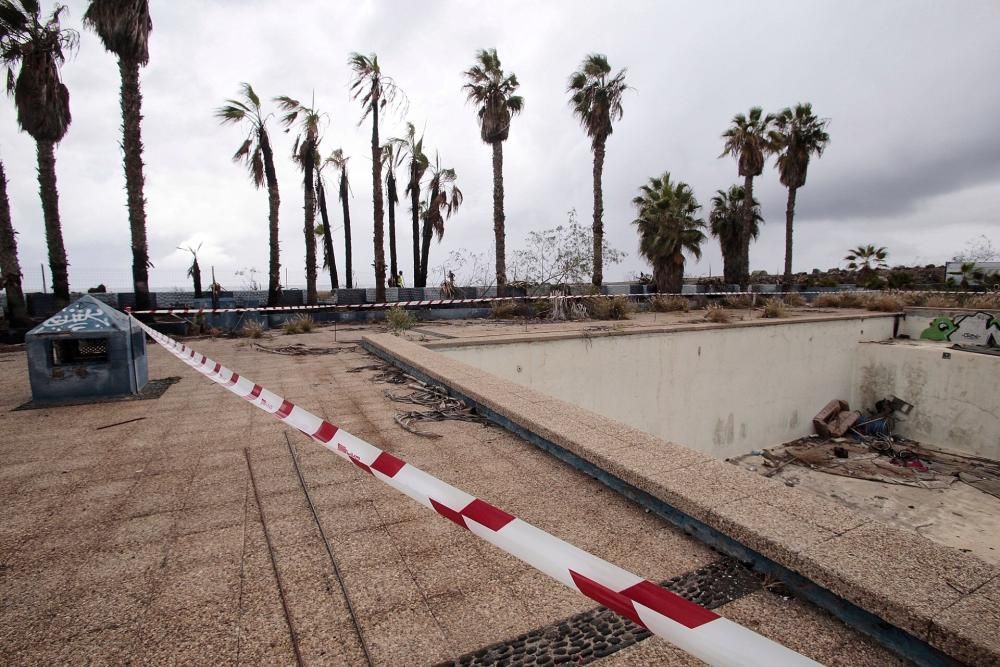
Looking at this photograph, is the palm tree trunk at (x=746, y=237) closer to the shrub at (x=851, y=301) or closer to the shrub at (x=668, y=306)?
the shrub at (x=851, y=301)

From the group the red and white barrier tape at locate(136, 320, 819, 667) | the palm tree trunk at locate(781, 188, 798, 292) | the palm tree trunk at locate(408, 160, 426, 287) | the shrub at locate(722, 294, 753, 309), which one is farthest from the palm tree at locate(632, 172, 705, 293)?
the red and white barrier tape at locate(136, 320, 819, 667)

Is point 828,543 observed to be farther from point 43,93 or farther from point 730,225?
point 730,225

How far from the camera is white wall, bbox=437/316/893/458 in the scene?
10.4 m

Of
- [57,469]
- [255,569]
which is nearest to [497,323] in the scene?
[57,469]

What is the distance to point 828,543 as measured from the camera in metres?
2.15

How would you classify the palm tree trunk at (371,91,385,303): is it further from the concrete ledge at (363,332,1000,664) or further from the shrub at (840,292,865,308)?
the shrub at (840,292,865,308)

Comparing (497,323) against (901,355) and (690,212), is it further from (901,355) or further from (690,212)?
(690,212)

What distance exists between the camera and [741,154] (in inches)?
1024

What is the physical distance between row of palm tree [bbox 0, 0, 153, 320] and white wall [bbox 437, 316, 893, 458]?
1052cm

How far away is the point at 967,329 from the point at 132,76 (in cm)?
2470

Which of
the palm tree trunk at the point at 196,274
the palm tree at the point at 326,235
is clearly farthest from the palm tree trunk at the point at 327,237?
the palm tree trunk at the point at 196,274

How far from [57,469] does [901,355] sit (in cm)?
1844

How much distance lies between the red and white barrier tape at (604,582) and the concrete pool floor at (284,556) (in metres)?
0.44

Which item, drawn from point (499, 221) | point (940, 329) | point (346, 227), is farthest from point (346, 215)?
point (940, 329)
